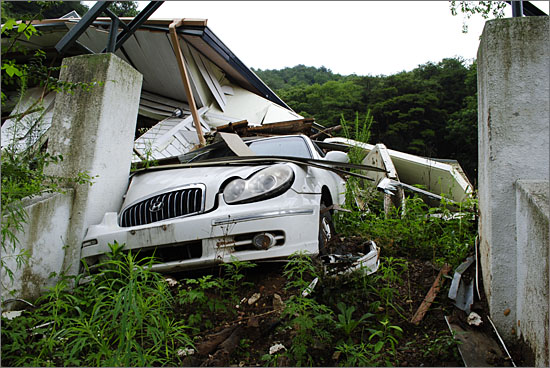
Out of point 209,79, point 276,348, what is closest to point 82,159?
point 276,348

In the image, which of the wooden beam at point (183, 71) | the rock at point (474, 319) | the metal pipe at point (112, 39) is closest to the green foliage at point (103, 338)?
the rock at point (474, 319)

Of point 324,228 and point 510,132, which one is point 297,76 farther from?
point 510,132

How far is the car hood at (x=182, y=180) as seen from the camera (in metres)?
3.49

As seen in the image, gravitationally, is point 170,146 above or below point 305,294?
above

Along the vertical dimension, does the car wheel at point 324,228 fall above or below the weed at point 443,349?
above

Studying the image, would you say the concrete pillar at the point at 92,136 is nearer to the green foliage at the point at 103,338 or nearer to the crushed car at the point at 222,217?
the crushed car at the point at 222,217

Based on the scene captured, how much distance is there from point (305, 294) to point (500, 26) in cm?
216

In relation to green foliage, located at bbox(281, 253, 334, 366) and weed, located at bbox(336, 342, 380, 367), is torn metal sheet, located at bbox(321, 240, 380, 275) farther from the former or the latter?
weed, located at bbox(336, 342, 380, 367)

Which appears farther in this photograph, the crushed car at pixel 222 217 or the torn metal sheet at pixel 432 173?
the torn metal sheet at pixel 432 173

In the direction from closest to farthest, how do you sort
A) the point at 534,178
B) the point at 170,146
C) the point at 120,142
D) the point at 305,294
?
1. the point at 534,178
2. the point at 305,294
3. the point at 120,142
4. the point at 170,146

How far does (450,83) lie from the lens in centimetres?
2933

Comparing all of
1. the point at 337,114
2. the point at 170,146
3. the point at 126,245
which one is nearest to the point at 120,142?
the point at 126,245

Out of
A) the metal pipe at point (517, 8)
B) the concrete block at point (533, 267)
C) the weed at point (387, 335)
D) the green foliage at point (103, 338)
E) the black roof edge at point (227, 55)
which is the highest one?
the black roof edge at point (227, 55)

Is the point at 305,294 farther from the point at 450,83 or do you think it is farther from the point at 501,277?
the point at 450,83
